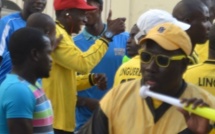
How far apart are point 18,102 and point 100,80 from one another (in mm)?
2092

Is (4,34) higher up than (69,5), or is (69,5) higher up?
(69,5)

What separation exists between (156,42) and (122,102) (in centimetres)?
34

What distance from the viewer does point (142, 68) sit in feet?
12.5

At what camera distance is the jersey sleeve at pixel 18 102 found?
15.2ft

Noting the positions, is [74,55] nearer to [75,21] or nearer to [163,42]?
[75,21]

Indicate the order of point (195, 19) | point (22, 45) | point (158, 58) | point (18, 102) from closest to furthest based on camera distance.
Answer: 1. point (158, 58)
2. point (18, 102)
3. point (22, 45)
4. point (195, 19)

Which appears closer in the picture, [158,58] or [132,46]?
[158,58]

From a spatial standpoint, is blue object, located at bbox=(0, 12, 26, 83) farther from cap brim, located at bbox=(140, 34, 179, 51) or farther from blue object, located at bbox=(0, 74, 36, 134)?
cap brim, located at bbox=(140, 34, 179, 51)

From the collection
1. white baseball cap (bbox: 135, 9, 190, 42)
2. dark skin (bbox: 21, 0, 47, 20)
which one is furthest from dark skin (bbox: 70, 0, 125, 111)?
white baseball cap (bbox: 135, 9, 190, 42)

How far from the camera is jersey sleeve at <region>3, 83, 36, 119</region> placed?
4.62 metres

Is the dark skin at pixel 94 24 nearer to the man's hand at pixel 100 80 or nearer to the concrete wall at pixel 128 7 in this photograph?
the man's hand at pixel 100 80

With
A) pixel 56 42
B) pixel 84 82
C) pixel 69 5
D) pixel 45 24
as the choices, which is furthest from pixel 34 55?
pixel 84 82

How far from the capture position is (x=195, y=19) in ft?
19.3

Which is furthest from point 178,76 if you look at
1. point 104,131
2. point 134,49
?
point 134,49
